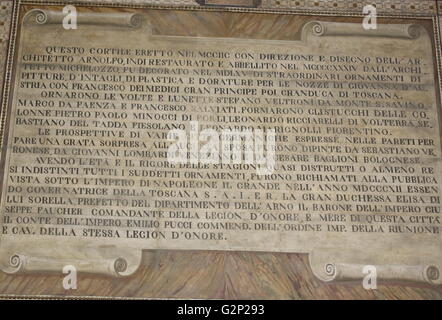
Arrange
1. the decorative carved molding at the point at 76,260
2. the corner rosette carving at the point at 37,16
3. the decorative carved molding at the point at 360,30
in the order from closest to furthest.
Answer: the decorative carved molding at the point at 76,260, the corner rosette carving at the point at 37,16, the decorative carved molding at the point at 360,30

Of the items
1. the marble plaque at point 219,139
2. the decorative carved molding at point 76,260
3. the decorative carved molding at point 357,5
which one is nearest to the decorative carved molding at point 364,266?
the marble plaque at point 219,139

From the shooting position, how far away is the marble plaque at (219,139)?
6.42 m

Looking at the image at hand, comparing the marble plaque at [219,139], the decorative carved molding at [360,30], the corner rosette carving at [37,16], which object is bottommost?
the marble plaque at [219,139]

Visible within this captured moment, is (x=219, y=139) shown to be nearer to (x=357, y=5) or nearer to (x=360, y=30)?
(x=360, y=30)

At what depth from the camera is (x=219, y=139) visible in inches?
266

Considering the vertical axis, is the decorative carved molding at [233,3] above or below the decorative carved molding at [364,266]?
above

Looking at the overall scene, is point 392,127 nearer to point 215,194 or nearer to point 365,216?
point 365,216

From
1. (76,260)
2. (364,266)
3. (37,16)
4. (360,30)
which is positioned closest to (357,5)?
(360,30)

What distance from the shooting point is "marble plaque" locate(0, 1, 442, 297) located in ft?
21.1

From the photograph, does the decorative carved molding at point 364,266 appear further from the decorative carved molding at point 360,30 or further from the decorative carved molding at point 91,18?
the decorative carved molding at point 91,18

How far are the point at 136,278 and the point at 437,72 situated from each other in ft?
Answer: 13.2

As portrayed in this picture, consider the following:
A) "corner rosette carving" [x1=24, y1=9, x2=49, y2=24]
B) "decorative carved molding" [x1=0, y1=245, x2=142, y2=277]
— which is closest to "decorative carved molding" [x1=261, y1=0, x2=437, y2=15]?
"corner rosette carving" [x1=24, y1=9, x2=49, y2=24]
